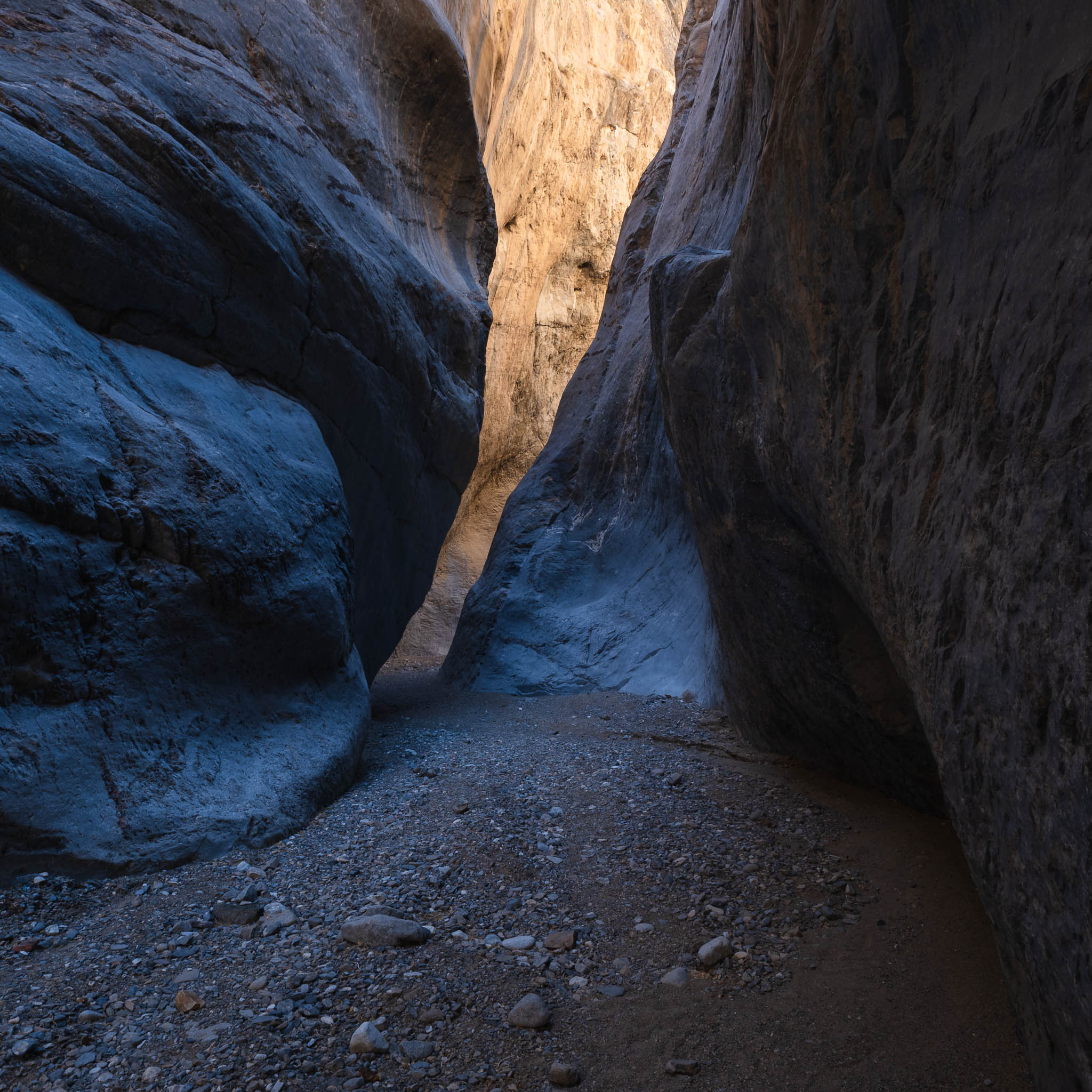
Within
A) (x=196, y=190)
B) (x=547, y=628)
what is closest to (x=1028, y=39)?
(x=196, y=190)

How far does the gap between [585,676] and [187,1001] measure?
19.3 feet

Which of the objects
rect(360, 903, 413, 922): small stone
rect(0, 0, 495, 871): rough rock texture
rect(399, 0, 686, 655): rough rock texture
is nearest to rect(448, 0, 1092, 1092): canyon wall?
rect(360, 903, 413, 922): small stone

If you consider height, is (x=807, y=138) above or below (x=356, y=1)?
below

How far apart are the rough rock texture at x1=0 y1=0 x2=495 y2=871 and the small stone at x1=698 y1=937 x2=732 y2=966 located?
194 centimetres

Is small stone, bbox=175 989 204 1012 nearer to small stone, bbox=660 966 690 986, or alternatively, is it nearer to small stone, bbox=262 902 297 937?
small stone, bbox=262 902 297 937

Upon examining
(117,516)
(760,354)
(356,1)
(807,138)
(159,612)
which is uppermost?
(356,1)

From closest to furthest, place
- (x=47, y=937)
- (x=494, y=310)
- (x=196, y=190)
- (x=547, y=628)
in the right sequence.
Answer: (x=47, y=937)
(x=196, y=190)
(x=547, y=628)
(x=494, y=310)

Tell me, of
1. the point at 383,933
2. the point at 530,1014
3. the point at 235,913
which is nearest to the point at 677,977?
the point at 530,1014

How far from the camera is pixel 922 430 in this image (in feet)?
7.25

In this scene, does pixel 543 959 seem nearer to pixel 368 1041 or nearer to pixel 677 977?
pixel 677 977

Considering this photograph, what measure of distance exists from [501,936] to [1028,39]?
110 inches

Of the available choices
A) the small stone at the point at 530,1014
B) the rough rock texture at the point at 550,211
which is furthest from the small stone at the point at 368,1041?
the rough rock texture at the point at 550,211

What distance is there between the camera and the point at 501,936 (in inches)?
105

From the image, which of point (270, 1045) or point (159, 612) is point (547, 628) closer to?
point (159, 612)
